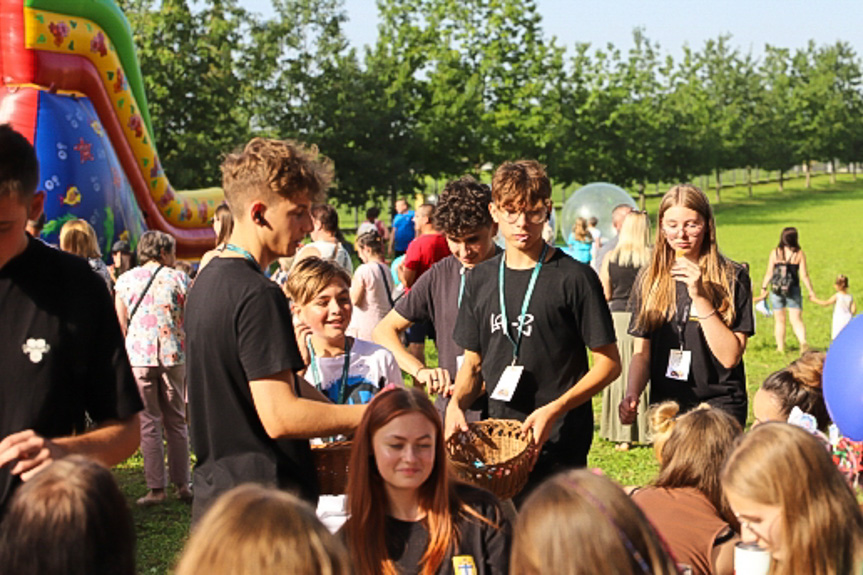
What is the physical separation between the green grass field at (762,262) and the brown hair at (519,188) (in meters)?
3.10

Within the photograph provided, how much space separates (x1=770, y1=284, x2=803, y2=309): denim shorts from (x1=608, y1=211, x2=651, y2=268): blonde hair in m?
5.93

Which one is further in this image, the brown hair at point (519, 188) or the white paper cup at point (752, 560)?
the brown hair at point (519, 188)

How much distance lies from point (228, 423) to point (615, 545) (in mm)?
1386

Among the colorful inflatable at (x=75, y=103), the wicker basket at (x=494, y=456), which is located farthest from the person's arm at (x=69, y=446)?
the colorful inflatable at (x=75, y=103)

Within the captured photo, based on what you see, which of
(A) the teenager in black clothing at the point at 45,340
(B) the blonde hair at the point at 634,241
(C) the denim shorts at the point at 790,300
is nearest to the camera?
(A) the teenager in black clothing at the point at 45,340

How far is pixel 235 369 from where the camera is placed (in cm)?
302

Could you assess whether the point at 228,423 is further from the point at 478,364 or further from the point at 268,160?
the point at 478,364

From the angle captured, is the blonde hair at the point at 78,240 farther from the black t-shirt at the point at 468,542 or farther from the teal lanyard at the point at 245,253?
the black t-shirt at the point at 468,542

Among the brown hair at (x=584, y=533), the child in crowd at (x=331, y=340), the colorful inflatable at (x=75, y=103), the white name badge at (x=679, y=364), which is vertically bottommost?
the brown hair at (x=584, y=533)

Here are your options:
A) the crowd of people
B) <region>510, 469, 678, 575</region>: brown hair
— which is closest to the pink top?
the crowd of people

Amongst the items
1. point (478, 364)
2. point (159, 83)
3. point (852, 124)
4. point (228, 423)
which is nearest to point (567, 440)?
point (478, 364)

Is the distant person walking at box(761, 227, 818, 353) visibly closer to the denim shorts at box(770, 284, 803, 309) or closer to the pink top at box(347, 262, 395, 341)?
the denim shorts at box(770, 284, 803, 309)

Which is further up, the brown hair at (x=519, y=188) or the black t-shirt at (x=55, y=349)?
the brown hair at (x=519, y=188)

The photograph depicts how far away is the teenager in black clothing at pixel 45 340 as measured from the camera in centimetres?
252
